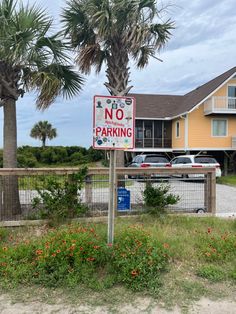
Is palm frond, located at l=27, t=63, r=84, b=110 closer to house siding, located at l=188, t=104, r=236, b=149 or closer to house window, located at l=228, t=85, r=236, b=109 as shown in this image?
house siding, located at l=188, t=104, r=236, b=149

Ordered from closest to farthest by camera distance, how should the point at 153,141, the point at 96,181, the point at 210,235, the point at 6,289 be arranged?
the point at 6,289
the point at 210,235
the point at 96,181
the point at 153,141

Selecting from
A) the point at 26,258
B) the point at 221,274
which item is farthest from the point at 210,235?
the point at 26,258

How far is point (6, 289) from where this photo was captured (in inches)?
148

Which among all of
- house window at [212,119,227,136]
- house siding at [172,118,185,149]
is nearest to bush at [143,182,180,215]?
house siding at [172,118,185,149]

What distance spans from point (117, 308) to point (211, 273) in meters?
1.53

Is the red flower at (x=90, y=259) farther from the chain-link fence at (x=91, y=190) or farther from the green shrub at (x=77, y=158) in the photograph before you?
the green shrub at (x=77, y=158)

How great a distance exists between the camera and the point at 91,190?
6734mm

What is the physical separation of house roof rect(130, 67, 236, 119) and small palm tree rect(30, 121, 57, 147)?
22.0 metres

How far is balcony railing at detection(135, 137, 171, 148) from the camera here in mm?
26453

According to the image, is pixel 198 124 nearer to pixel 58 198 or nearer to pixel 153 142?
pixel 153 142

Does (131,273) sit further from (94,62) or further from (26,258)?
(94,62)

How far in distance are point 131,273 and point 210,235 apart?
223cm

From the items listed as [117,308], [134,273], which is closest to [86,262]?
[134,273]

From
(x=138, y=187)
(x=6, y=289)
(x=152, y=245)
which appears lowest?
(x=6, y=289)
